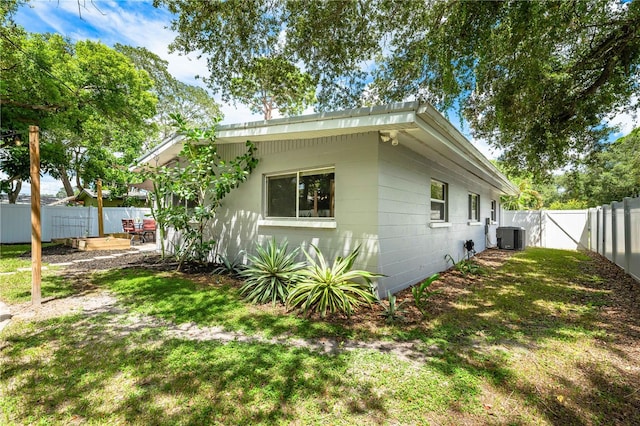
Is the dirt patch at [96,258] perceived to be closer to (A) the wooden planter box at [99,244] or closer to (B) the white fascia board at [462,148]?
(A) the wooden planter box at [99,244]

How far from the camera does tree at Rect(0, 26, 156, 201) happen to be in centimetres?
930

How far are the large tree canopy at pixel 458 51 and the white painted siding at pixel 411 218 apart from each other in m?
1.40

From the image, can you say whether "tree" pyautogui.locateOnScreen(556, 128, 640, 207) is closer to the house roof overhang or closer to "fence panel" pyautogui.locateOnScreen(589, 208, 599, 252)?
"fence panel" pyautogui.locateOnScreen(589, 208, 599, 252)

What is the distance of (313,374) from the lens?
8.88ft

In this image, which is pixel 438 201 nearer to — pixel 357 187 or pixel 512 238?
pixel 357 187

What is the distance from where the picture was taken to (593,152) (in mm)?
9148

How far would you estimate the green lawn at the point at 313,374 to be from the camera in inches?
86.5

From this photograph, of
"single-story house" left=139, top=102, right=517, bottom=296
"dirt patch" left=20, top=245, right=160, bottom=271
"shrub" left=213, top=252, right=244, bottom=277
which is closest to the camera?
"single-story house" left=139, top=102, right=517, bottom=296

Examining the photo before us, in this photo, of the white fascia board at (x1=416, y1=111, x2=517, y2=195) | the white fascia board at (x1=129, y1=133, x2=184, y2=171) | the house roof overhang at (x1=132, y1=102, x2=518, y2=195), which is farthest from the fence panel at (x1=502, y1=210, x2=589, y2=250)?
the white fascia board at (x1=129, y1=133, x2=184, y2=171)

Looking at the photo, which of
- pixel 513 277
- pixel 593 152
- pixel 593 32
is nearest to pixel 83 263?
pixel 513 277

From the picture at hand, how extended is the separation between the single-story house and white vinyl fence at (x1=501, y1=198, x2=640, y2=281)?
10.5 feet

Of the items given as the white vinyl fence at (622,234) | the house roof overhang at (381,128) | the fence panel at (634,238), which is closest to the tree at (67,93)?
the house roof overhang at (381,128)

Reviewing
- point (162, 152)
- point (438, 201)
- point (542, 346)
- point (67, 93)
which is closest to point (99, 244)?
point (162, 152)

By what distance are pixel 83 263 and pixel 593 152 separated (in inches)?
609
